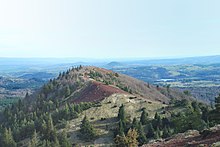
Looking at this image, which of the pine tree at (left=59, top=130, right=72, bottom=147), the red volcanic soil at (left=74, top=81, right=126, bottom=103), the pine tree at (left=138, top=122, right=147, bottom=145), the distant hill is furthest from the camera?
the distant hill

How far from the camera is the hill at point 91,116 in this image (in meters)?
85.1

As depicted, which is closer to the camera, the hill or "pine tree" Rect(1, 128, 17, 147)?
the hill

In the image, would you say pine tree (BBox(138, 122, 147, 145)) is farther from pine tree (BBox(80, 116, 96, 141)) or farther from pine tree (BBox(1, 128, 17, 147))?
pine tree (BBox(1, 128, 17, 147))

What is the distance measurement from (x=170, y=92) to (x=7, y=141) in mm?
123322

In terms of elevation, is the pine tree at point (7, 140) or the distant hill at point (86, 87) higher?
the distant hill at point (86, 87)

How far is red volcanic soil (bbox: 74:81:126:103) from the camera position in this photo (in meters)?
122

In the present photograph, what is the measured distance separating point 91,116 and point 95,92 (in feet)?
78.4

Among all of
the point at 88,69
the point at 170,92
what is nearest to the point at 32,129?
the point at 88,69

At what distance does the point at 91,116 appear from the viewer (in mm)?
103188

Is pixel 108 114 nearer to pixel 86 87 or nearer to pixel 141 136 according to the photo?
pixel 141 136

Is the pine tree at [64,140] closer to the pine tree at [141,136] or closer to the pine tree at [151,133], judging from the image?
the pine tree at [141,136]

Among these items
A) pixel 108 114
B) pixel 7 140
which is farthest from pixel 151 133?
pixel 7 140

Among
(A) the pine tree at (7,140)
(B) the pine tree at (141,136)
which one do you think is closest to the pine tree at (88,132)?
(B) the pine tree at (141,136)

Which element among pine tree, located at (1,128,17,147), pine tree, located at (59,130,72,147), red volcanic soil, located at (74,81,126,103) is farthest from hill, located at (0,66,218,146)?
pine tree, located at (1,128,17,147)
